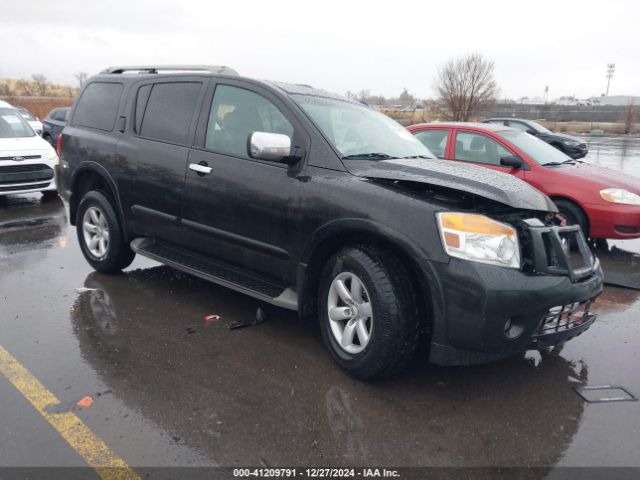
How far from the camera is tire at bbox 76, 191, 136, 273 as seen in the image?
16.8 feet

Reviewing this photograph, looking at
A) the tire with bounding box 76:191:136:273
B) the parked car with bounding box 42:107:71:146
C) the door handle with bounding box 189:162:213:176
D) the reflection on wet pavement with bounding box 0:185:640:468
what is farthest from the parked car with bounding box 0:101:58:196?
the parked car with bounding box 42:107:71:146

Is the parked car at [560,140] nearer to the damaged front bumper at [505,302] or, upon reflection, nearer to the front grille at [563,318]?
the front grille at [563,318]

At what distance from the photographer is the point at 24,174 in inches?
365

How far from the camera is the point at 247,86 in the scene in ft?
13.7

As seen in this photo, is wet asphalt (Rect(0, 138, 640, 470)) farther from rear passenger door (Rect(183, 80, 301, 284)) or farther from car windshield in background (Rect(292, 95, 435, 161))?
car windshield in background (Rect(292, 95, 435, 161))

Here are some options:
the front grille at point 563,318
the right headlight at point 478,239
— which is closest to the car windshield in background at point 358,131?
the right headlight at point 478,239

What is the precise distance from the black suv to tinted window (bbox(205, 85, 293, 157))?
0.01 m

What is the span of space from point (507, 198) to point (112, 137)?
364 centimetres

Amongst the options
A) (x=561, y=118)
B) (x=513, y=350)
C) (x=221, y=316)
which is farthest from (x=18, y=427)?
(x=561, y=118)

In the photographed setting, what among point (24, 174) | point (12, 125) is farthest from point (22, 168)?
point (12, 125)

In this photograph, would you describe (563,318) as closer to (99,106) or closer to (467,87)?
(99,106)

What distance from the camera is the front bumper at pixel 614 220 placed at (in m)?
6.25

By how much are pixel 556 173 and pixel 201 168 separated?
14.7ft

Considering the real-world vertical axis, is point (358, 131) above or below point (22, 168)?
above
